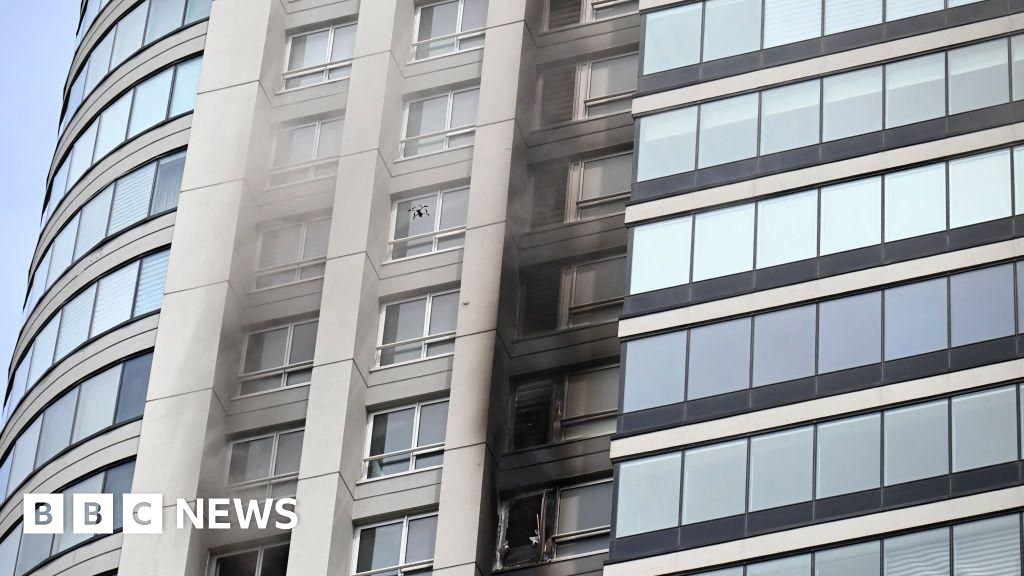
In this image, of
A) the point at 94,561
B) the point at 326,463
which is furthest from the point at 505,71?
the point at 94,561

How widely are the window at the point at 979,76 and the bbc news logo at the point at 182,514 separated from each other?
1841 cm

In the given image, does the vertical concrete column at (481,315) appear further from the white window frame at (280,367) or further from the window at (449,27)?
the white window frame at (280,367)

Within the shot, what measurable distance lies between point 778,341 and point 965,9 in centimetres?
954

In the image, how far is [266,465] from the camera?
54.2 meters

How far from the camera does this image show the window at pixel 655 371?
4906 cm

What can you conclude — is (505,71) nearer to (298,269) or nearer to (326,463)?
(298,269)

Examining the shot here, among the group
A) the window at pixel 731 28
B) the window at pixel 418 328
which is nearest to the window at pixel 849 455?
the window at pixel 731 28

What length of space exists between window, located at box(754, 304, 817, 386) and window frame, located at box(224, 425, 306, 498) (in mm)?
11996

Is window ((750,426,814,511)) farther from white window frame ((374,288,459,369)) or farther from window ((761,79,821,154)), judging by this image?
white window frame ((374,288,459,369))

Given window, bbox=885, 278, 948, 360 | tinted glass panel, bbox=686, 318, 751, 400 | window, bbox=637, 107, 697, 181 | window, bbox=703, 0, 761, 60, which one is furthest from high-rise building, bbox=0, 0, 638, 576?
window, bbox=885, 278, 948, 360

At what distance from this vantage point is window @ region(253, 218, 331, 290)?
56.8m

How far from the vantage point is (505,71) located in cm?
5728

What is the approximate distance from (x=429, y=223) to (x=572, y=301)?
4711mm

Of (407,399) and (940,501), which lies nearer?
(940,501)
